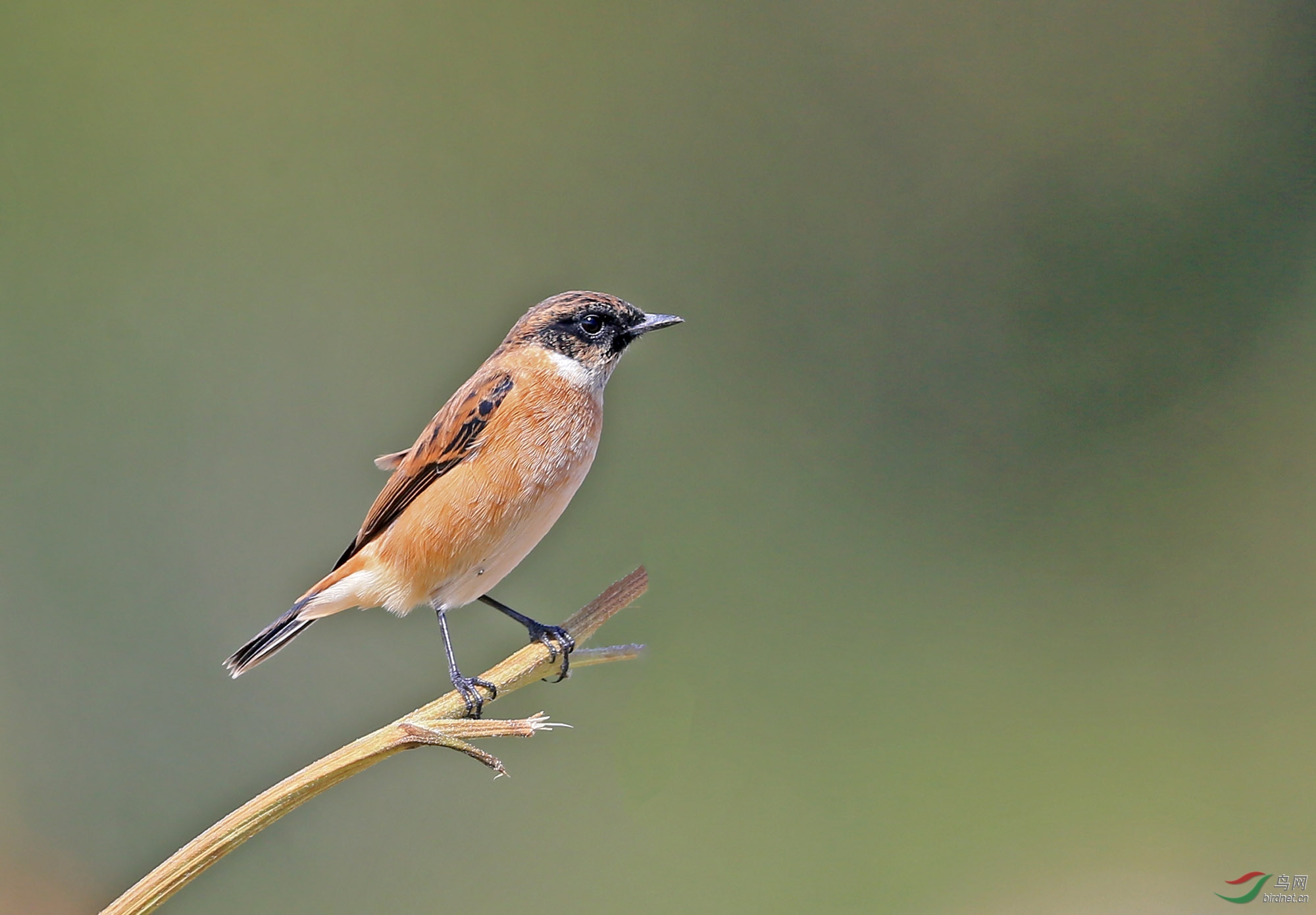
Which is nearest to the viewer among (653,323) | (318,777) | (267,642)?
(318,777)

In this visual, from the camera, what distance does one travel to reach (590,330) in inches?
53.1

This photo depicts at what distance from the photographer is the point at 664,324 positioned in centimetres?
126

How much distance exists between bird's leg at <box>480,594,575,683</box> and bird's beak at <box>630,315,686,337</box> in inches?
16.0

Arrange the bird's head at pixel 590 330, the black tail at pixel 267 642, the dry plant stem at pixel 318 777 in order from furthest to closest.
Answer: the bird's head at pixel 590 330 → the black tail at pixel 267 642 → the dry plant stem at pixel 318 777

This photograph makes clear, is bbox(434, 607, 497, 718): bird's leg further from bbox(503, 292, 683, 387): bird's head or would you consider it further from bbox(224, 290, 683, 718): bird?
bbox(503, 292, 683, 387): bird's head

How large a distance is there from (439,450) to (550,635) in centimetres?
32

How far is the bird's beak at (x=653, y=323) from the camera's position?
1260mm

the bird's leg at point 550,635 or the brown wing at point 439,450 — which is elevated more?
the brown wing at point 439,450

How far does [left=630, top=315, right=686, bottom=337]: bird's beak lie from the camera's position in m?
1.26

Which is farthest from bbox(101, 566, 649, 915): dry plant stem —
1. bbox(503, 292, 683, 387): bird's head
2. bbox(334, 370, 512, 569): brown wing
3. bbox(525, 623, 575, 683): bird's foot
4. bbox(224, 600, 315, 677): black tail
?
bbox(503, 292, 683, 387): bird's head

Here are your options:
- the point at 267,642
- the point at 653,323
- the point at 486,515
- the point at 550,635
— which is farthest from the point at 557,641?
the point at 653,323

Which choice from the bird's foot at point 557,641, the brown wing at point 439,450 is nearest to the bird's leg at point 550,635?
the bird's foot at point 557,641

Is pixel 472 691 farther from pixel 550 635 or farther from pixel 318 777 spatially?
pixel 318 777

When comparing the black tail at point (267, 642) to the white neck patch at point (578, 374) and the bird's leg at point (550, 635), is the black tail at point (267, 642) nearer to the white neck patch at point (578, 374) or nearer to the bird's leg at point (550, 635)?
the bird's leg at point (550, 635)
